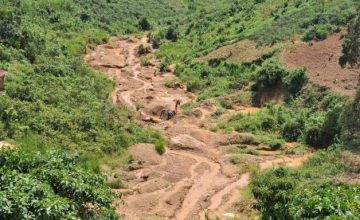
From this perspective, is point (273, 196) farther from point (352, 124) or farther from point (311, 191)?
point (352, 124)

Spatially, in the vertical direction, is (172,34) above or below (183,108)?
above

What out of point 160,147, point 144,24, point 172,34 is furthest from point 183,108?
point 144,24

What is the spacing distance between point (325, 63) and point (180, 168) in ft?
54.9

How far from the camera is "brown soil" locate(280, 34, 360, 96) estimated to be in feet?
109

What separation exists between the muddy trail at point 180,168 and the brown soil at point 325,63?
7302mm

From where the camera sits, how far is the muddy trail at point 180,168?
66.3 ft

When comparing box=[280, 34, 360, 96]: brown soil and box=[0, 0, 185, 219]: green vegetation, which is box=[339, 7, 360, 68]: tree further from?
box=[0, 0, 185, 219]: green vegetation

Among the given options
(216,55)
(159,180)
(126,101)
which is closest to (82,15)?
(216,55)

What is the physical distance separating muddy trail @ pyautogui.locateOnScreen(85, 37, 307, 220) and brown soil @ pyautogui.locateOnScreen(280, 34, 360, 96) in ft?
24.0

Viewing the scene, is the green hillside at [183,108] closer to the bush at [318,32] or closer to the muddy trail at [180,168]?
the bush at [318,32]

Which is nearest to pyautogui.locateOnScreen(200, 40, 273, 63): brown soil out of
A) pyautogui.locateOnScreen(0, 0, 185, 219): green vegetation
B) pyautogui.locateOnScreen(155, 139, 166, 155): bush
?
pyautogui.locateOnScreen(0, 0, 185, 219): green vegetation

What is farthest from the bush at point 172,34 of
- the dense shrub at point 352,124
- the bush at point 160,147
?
the dense shrub at point 352,124

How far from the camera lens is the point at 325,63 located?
120 feet

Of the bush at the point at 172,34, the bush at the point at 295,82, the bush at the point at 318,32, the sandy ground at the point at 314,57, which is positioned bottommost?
the bush at the point at 172,34
